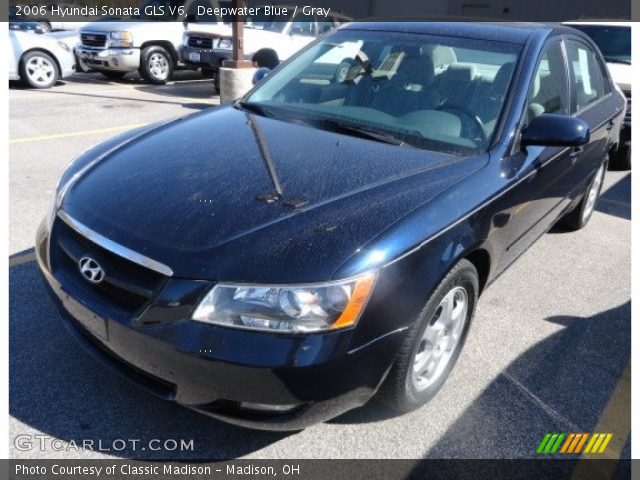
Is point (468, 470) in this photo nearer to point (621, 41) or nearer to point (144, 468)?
point (144, 468)

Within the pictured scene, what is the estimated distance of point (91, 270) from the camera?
208cm

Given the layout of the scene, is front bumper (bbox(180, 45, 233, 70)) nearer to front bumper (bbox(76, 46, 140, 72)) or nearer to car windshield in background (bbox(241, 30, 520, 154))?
front bumper (bbox(76, 46, 140, 72))

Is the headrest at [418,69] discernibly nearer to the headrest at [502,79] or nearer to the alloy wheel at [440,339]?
the headrest at [502,79]

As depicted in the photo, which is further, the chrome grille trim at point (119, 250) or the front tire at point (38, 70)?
the front tire at point (38, 70)

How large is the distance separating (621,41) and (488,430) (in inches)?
297

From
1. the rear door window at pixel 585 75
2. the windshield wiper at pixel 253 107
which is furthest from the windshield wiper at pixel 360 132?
the rear door window at pixel 585 75

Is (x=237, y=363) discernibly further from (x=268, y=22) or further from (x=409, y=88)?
(x=268, y=22)

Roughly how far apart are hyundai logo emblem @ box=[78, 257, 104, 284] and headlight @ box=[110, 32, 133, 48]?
9887mm

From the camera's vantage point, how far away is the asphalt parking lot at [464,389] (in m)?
2.29

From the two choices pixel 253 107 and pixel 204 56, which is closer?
pixel 253 107

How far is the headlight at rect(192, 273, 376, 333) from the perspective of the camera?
6.14ft

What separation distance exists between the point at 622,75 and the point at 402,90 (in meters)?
5.68

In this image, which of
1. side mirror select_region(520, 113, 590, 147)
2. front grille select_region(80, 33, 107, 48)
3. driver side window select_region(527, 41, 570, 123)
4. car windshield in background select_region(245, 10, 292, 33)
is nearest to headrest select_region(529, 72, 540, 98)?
driver side window select_region(527, 41, 570, 123)

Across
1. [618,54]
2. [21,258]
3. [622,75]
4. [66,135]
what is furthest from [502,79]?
[618,54]
